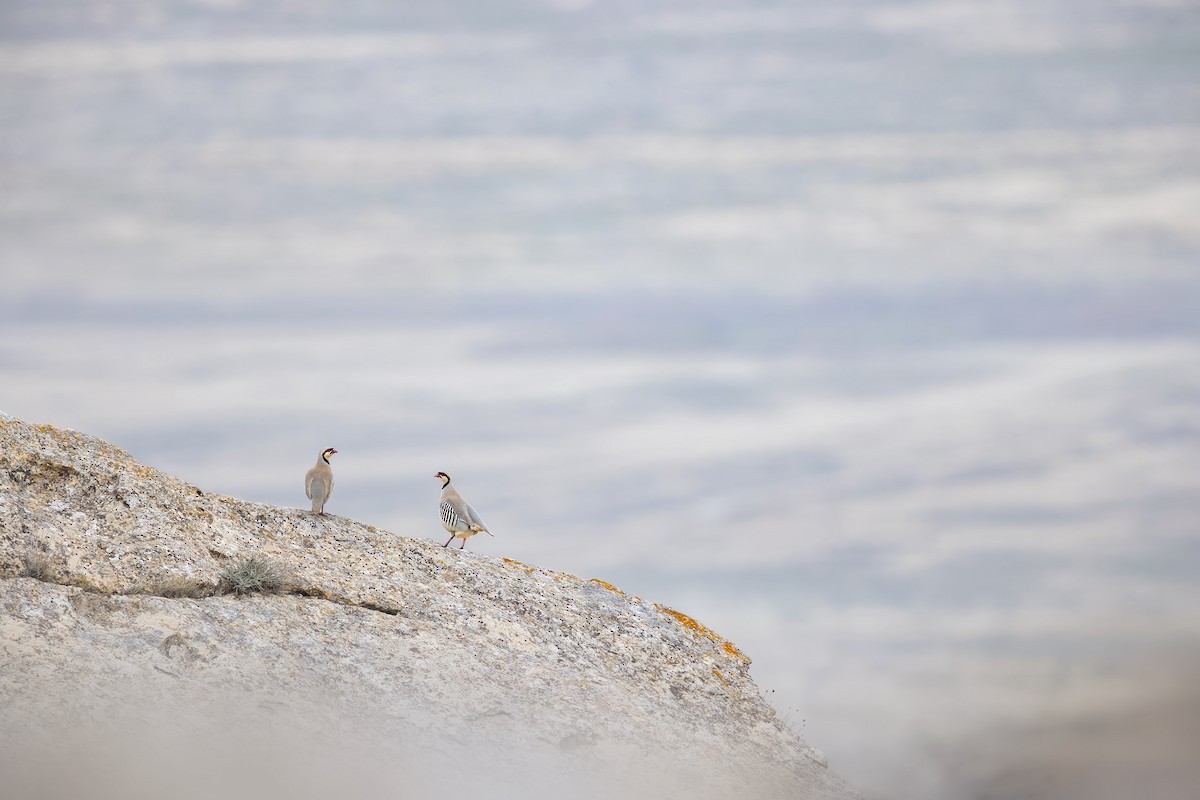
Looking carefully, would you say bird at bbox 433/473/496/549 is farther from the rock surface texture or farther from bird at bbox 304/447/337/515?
bird at bbox 304/447/337/515

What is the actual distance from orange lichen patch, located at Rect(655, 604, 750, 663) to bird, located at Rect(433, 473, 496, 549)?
362cm

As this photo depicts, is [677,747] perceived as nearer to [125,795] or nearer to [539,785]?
[539,785]

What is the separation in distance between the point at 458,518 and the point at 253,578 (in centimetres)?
433

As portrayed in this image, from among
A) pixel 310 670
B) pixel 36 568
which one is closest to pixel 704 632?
pixel 310 670

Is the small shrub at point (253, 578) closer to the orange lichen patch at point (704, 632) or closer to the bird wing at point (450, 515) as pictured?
the bird wing at point (450, 515)

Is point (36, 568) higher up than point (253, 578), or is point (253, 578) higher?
point (253, 578)

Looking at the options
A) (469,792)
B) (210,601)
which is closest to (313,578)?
(210,601)

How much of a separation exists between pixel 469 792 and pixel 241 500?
6439 millimetres

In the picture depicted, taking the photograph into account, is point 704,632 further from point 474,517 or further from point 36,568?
point 36,568

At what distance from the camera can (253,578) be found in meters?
18.3

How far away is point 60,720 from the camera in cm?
1582

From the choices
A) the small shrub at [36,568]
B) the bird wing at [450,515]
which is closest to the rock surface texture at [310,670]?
the small shrub at [36,568]

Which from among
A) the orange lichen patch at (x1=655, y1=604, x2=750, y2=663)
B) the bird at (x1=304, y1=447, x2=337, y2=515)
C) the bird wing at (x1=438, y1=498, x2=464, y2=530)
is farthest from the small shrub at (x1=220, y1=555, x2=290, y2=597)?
the orange lichen patch at (x1=655, y1=604, x2=750, y2=663)

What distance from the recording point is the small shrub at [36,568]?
17172 mm
